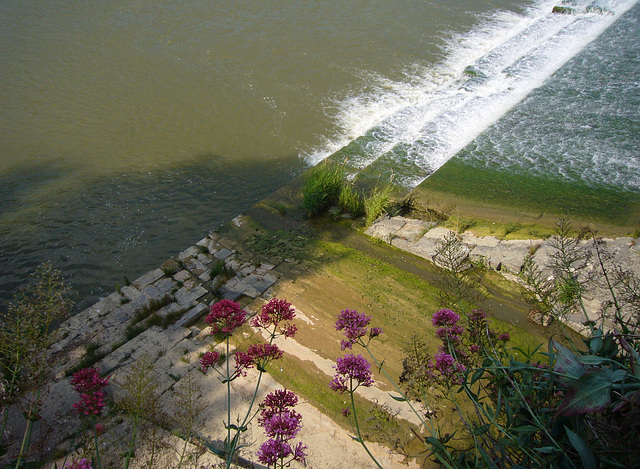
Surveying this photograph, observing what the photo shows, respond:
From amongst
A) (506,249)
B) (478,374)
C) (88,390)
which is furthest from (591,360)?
(506,249)

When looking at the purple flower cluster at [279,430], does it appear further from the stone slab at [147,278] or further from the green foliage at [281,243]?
the stone slab at [147,278]

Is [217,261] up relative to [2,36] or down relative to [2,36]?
down

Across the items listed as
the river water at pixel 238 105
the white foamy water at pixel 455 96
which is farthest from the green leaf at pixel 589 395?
A: the white foamy water at pixel 455 96

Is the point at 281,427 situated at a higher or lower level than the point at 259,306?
higher

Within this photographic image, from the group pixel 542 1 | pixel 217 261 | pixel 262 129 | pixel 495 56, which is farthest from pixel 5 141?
pixel 542 1

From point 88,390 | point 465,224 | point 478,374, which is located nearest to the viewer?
point 478,374

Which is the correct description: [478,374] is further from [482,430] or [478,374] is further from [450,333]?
[450,333]

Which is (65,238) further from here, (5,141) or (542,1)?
(542,1)

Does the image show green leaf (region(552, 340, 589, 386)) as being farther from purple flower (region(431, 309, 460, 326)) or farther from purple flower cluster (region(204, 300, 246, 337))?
purple flower cluster (region(204, 300, 246, 337))
